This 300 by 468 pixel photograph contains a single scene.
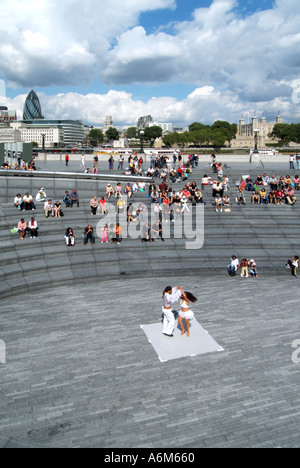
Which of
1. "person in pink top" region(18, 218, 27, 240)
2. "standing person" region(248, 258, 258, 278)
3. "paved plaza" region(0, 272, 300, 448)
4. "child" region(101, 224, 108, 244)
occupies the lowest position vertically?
"paved plaza" region(0, 272, 300, 448)

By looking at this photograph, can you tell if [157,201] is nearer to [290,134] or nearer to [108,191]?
[108,191]

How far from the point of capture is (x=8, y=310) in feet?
37.6

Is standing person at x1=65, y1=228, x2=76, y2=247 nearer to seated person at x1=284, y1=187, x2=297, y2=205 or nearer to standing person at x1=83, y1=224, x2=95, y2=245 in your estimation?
standing person at x1=83, y1=224, x2=95, y2=245

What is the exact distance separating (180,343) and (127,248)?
24.3ft

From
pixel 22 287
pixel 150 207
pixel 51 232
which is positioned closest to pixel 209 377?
pixel 22 287

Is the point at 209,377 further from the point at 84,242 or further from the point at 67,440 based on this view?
the point at 84,242

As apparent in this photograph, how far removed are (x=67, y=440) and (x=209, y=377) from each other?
323cm

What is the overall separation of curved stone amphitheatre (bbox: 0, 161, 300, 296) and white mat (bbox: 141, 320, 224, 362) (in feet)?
16.0

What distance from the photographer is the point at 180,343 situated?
31.2 ft

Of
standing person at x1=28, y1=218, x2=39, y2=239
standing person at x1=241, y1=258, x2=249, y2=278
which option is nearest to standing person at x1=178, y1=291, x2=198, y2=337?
standing person at x1=241, y1=258, x2=249, y2=278

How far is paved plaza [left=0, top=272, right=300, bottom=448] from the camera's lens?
21.2ft

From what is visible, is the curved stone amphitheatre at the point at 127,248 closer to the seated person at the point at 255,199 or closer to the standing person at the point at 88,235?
the standing person at the point at 88,235

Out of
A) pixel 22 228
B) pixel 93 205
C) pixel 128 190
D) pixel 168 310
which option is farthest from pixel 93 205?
pixel 168 310

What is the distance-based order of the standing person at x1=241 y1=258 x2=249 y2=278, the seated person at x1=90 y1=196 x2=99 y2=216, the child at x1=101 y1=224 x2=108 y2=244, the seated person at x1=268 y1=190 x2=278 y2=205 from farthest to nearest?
the seated person at x1=268 y1=190 x2=278 y2=205 < the seated person at x1=90 y1=196 x2=99 y2=216 < the child at x1=101 y1=224 x2=108 y2=244 < the standing person at x1=241 y1=258 x2=249 y2=278
